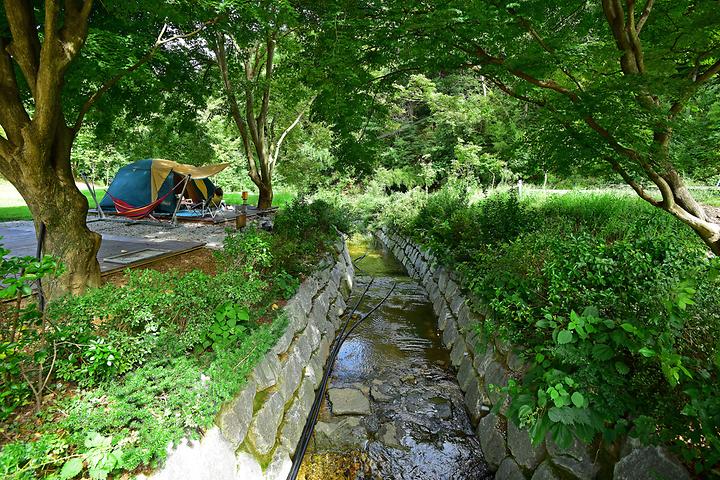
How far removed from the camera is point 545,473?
2551 mm

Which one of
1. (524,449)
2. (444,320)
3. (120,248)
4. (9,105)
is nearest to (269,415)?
(524,449)

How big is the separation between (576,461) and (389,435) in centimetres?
170

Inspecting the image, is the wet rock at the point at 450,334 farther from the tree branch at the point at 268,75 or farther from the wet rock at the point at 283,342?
the tree branch at the point at 268,75

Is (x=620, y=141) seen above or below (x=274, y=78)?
below

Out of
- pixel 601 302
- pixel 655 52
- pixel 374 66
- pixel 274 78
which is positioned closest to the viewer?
pixel 601 302

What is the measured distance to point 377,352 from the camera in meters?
5.15

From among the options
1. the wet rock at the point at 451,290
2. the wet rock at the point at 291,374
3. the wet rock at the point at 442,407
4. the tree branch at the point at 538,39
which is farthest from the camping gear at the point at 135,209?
the tree branch at the point at 538,39

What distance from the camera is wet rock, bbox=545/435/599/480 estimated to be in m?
2.37

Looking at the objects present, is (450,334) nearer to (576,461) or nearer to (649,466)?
(576,461)

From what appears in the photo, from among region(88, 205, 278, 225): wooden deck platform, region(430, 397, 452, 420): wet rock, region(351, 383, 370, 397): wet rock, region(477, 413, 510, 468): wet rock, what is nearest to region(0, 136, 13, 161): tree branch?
region(351, 383, 370, 397): wet rock

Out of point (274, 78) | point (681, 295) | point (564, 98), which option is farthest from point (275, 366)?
point (274, 78)

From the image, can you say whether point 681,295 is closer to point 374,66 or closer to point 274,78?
point 374,66

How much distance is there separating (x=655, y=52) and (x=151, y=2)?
5085 millimetres

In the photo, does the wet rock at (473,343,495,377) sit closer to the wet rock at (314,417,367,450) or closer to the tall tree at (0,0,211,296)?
the wet rock at (314,417,367,450)
